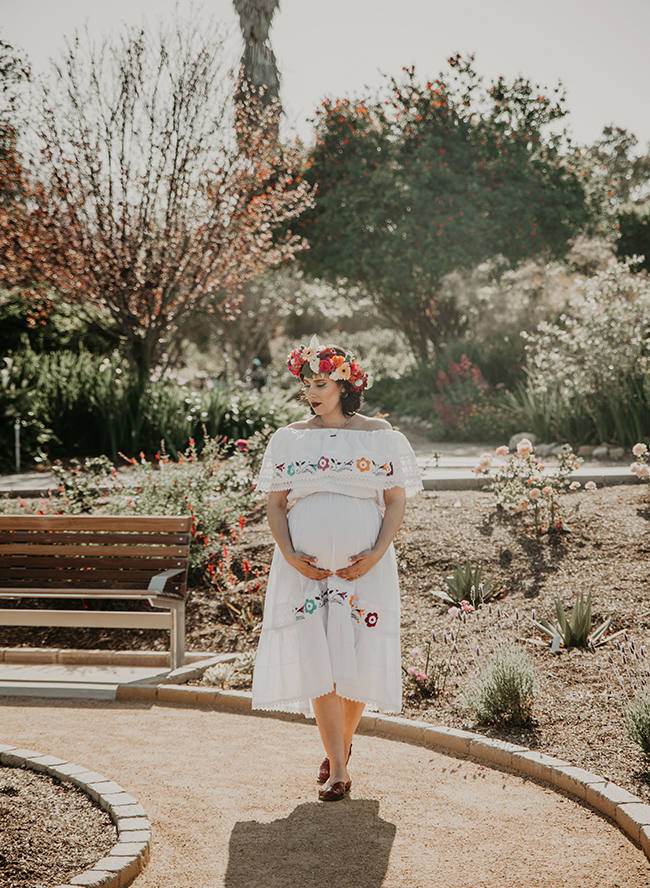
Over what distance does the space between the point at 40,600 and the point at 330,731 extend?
3.36 m

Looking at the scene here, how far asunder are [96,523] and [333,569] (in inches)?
94.0

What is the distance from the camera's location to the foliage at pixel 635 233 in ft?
62.6

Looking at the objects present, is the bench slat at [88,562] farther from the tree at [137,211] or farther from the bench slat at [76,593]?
the tree at [137,211]

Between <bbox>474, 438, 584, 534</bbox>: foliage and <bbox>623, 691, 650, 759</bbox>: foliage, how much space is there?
256 cm

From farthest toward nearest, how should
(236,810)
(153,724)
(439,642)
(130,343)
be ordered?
(130,343), (439,642), (153,724), (236,810)

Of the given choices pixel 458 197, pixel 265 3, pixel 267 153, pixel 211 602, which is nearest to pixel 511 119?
pixel 458 197

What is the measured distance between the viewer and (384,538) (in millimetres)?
3096

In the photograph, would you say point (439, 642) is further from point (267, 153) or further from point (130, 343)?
point (267, 153)

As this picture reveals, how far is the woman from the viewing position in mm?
3012

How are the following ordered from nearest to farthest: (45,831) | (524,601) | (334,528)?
(45,831)
(334,528)
(524,601)

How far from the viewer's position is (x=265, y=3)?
17406 millimetres

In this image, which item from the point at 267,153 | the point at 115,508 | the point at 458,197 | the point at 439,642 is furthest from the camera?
the point at 458,197

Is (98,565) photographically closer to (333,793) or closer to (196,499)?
(196,499)

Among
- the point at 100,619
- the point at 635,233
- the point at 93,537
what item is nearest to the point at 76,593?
the point at 100,619
